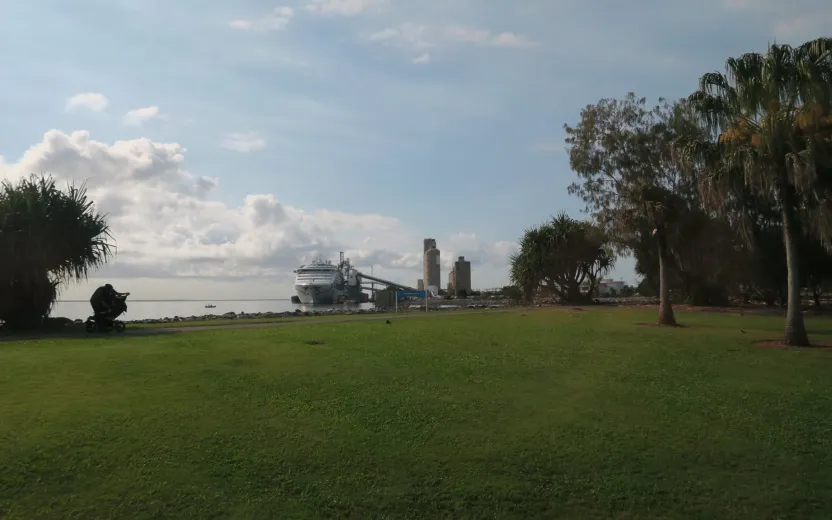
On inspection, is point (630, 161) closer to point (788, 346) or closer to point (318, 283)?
point (788, 346)

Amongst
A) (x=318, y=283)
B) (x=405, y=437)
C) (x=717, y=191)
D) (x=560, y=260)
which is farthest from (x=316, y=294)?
(x=405, y=437)

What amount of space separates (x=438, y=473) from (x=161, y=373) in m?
5.88

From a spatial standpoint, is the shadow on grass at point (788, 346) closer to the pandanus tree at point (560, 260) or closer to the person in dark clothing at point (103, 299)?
the person in dark clothing at point (103, 299)

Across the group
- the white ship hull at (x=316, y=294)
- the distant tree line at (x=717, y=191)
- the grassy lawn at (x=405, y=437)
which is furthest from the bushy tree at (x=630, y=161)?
the white ship hull at (x=316, y=294)

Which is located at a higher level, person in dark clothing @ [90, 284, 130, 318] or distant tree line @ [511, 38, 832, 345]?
distant tree line @ [511, 38, 832, 345]

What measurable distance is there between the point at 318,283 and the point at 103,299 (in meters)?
75.5

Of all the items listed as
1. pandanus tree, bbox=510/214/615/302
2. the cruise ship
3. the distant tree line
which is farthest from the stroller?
the cruise ship

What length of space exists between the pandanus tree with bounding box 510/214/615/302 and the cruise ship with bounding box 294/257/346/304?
55.1m

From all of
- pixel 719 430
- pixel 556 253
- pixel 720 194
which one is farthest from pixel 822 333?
pixel 556 253

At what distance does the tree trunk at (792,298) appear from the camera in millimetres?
→ 16125

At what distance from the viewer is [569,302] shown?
43.2 m

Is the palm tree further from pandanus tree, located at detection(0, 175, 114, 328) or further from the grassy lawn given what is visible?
pandanus tree, located at detection(0, 175, 114, 328)

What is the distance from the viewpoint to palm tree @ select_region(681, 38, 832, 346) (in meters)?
15.5

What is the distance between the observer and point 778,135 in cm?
1587
